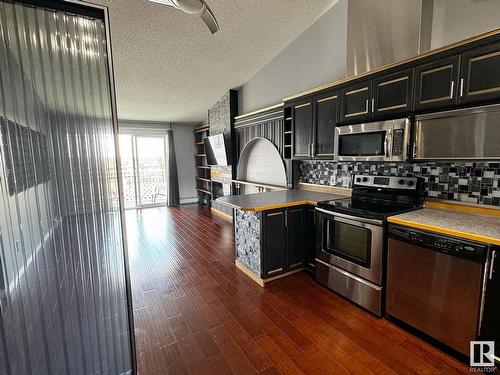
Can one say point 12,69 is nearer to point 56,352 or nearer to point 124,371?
point 56,352

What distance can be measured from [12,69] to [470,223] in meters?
2.79

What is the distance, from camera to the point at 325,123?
295 cm

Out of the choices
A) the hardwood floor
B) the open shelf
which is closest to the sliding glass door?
the hardwood floor

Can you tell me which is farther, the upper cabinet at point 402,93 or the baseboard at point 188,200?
the baseboard at point 188,200

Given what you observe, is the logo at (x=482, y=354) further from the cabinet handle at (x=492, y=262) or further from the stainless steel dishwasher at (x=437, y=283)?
the cabinet handle at (x=492, y=262)

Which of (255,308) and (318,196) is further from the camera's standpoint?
(318,196)

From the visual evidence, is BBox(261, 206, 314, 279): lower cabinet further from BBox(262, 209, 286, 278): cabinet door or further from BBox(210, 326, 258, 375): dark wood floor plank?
BBox(210, 326, 258, 375): dark wood floor plank

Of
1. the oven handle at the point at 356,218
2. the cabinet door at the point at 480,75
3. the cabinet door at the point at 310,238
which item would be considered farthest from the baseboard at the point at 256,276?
the cabinet door at the point at 480,75

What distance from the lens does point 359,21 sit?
258cm

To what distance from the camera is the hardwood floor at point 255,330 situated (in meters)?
1.70

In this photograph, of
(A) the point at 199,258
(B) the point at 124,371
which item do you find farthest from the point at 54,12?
(A) the point at 199,258

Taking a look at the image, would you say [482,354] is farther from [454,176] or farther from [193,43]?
[193,43]

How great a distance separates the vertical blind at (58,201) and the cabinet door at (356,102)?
7.48 ft

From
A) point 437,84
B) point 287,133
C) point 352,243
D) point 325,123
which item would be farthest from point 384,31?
point 352,243
